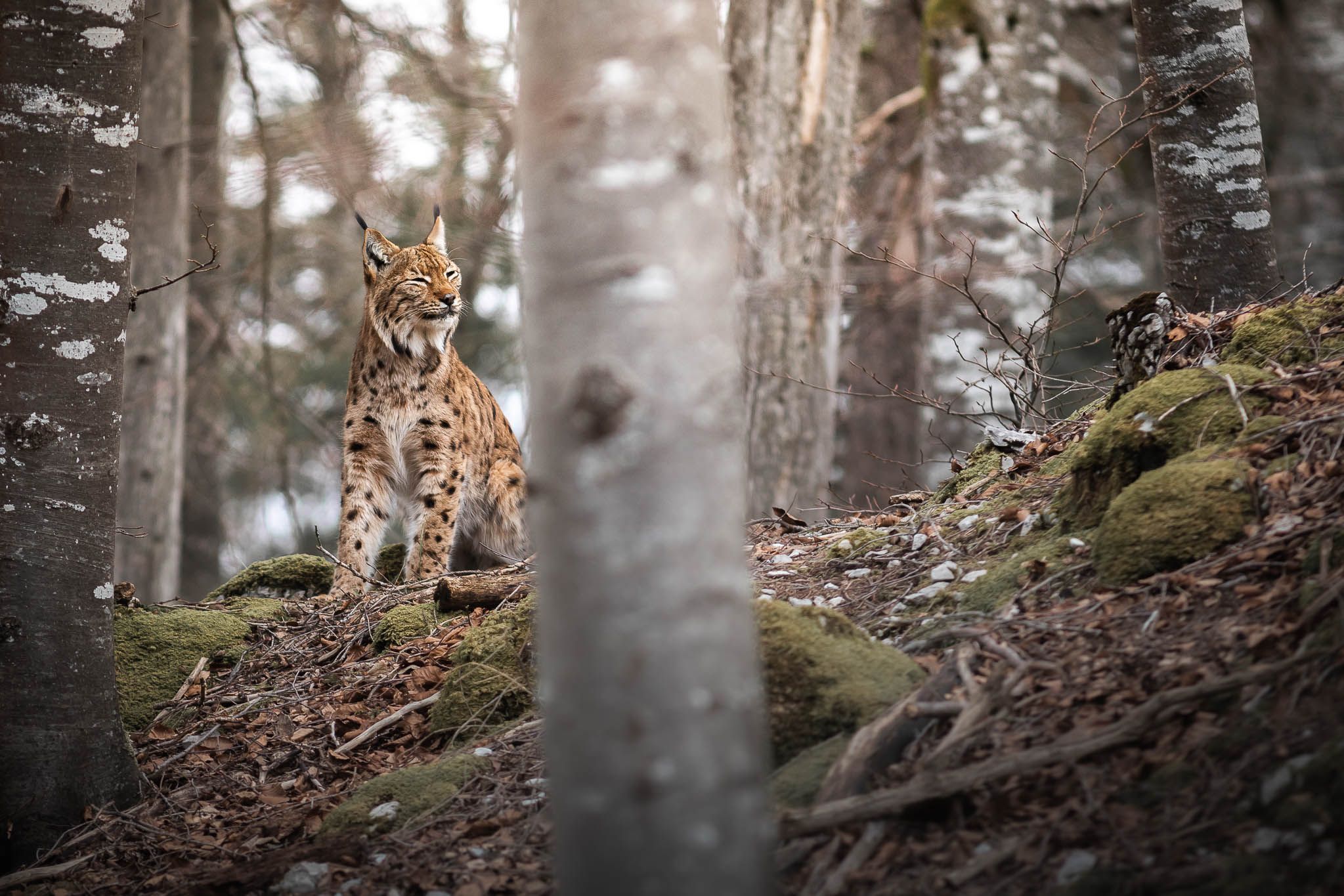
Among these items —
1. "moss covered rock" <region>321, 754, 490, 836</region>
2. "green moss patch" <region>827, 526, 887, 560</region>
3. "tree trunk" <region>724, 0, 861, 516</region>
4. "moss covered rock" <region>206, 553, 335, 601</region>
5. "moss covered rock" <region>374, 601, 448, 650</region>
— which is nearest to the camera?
"moss covered rock" <region>321, 754, 490, 836</region>

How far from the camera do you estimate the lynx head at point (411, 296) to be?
6.59m

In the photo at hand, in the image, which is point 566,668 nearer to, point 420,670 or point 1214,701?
point 1214,701

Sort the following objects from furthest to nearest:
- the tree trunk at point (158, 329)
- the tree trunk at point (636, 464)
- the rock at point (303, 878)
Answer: the tree trunk at point (158, 329) < the rock at point (303, 878) < the tree trunk at point (636, 464)

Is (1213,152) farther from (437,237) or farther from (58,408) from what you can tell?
(58,408)

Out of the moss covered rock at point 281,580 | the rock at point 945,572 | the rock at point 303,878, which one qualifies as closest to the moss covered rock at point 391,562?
the moss covered rock at point 281,580

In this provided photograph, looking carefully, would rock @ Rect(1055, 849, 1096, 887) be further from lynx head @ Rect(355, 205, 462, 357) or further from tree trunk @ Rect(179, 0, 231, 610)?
tree trunk @ Rect(179, 0, 231, 610)

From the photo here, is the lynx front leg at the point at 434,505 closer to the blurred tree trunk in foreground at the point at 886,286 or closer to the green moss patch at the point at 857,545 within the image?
the green moss patch at the point at 857,545

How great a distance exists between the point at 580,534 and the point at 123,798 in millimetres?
2953

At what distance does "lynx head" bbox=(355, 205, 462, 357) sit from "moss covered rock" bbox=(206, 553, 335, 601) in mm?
1434

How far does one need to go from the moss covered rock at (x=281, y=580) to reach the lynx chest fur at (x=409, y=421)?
183 mm

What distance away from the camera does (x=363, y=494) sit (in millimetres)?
6637

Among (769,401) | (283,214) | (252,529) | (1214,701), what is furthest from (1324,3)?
→ (252,529)

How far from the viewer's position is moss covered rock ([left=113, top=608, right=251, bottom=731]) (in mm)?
4785

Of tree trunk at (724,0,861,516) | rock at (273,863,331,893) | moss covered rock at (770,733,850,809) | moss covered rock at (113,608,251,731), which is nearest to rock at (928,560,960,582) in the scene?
moss covered rock at (770,733,850,809)
